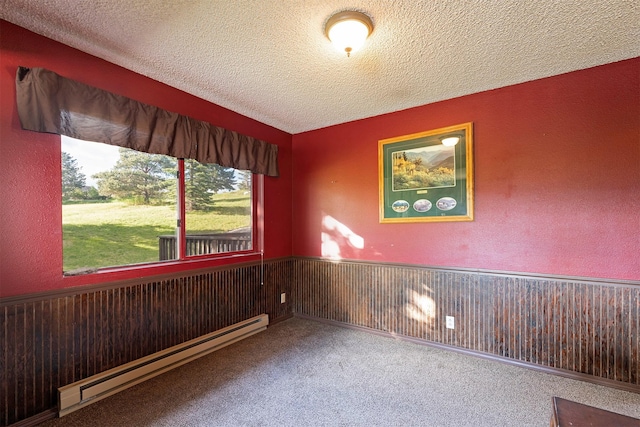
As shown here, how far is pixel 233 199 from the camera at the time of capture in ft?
10.7


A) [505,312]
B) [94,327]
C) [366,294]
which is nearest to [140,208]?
[94,327]

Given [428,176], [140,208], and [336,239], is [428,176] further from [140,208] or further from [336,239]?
[140,208]

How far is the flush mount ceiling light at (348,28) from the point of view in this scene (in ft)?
5.47

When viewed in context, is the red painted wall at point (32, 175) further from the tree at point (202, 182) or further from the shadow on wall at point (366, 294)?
the shadow on wall at point (366, 294)

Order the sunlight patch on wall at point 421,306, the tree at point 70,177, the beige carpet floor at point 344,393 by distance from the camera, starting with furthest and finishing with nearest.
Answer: the sunlight patch on wall at point 421,306
the tree at point 70,177
the beige carpet floor at point 344,393

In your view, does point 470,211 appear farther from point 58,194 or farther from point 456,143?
point 58,194

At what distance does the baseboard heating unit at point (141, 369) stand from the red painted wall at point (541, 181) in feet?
5.87

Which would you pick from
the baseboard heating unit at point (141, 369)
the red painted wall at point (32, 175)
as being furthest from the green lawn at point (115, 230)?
the baseboard heating unit at point (141, 369)

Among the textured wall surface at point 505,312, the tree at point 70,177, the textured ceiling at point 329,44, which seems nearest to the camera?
the textured ceiling at point 329,44

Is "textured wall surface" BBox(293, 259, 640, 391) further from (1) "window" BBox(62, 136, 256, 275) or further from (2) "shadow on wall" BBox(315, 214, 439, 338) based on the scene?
(1) "window" BBox(62, 136, 256, 275)

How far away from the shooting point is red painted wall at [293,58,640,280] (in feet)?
7.04

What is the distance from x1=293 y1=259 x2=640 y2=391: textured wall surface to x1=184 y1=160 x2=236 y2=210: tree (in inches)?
67.5

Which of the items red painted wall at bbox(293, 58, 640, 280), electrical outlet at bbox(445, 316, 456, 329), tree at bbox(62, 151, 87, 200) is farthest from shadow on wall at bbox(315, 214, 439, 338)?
tree at bbox(62, 151, 87, 200)

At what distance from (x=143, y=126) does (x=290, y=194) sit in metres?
2.02
